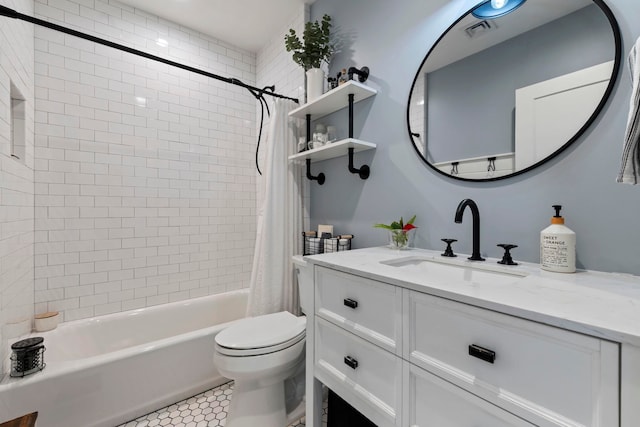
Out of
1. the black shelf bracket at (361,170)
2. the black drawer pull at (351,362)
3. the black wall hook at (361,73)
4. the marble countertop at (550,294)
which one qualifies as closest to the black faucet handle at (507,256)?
the marble countertop at (550,294)

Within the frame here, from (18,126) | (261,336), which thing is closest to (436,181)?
(261,336)

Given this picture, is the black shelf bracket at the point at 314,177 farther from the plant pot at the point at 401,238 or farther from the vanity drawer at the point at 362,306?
the vanity drawer at the point at 362,306

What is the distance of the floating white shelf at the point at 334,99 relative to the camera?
1591 mm

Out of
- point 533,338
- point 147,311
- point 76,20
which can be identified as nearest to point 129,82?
point 76,20

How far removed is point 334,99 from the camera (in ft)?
5.74

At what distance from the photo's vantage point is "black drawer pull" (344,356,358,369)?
0.99m

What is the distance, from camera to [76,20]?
6.54ft

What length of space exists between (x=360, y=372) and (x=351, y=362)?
0.04 meters

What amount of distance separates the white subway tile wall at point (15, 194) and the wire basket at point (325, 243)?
1.59 m

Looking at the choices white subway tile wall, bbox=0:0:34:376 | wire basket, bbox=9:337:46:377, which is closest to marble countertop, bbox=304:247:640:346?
wire basket, bbox=9:337:46:377

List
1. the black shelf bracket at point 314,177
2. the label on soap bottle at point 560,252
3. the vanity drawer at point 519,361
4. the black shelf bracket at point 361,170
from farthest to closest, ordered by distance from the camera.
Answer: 1. the black shelf bracket at point 314,177
2. the black shelf bracket at point 361,170
3. the label on soap bottle at point 560,252
4. the vanity drawer at point 519,361

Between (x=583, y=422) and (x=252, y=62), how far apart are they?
3.25m

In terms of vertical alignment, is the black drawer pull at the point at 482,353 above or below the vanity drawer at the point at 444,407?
above

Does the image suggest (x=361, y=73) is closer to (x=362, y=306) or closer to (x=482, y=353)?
(x=362, y=306)
